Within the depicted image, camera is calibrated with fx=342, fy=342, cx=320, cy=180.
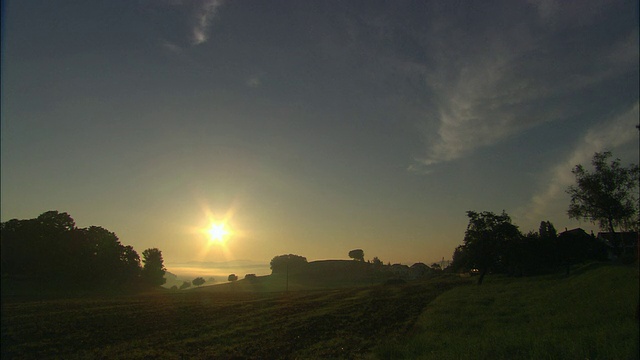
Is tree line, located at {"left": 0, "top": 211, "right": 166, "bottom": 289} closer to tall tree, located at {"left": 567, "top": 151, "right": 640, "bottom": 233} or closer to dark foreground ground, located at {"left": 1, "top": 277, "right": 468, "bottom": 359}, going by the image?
dark foreground ground, located at {"left": 1, "top": 277, "right": 468, "bottom": 359}

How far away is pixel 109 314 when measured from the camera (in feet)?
147

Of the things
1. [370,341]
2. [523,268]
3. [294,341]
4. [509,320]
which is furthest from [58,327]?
[523,268]

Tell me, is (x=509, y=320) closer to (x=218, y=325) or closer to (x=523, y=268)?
(x=218, y=325)

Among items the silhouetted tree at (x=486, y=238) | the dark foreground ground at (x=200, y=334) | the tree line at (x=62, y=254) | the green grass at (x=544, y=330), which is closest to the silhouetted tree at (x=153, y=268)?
the tree line at (x=62, y=254)

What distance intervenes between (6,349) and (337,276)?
183226 mm

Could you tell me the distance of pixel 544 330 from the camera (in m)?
20.0

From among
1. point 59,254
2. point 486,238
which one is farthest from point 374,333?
point 59,254

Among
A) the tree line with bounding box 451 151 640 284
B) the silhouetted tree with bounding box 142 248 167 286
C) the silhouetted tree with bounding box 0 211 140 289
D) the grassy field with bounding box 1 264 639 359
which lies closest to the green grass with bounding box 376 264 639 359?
the grassy field with bounding box 1 264 639 359

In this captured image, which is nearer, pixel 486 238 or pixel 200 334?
pixel 200 334

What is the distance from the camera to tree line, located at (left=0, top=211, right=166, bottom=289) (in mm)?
94312

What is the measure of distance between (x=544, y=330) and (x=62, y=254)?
399ft

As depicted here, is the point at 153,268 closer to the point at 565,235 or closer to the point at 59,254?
the point at 59,254

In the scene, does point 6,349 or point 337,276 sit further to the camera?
point 337,276

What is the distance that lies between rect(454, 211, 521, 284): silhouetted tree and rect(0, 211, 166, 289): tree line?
349 feet
